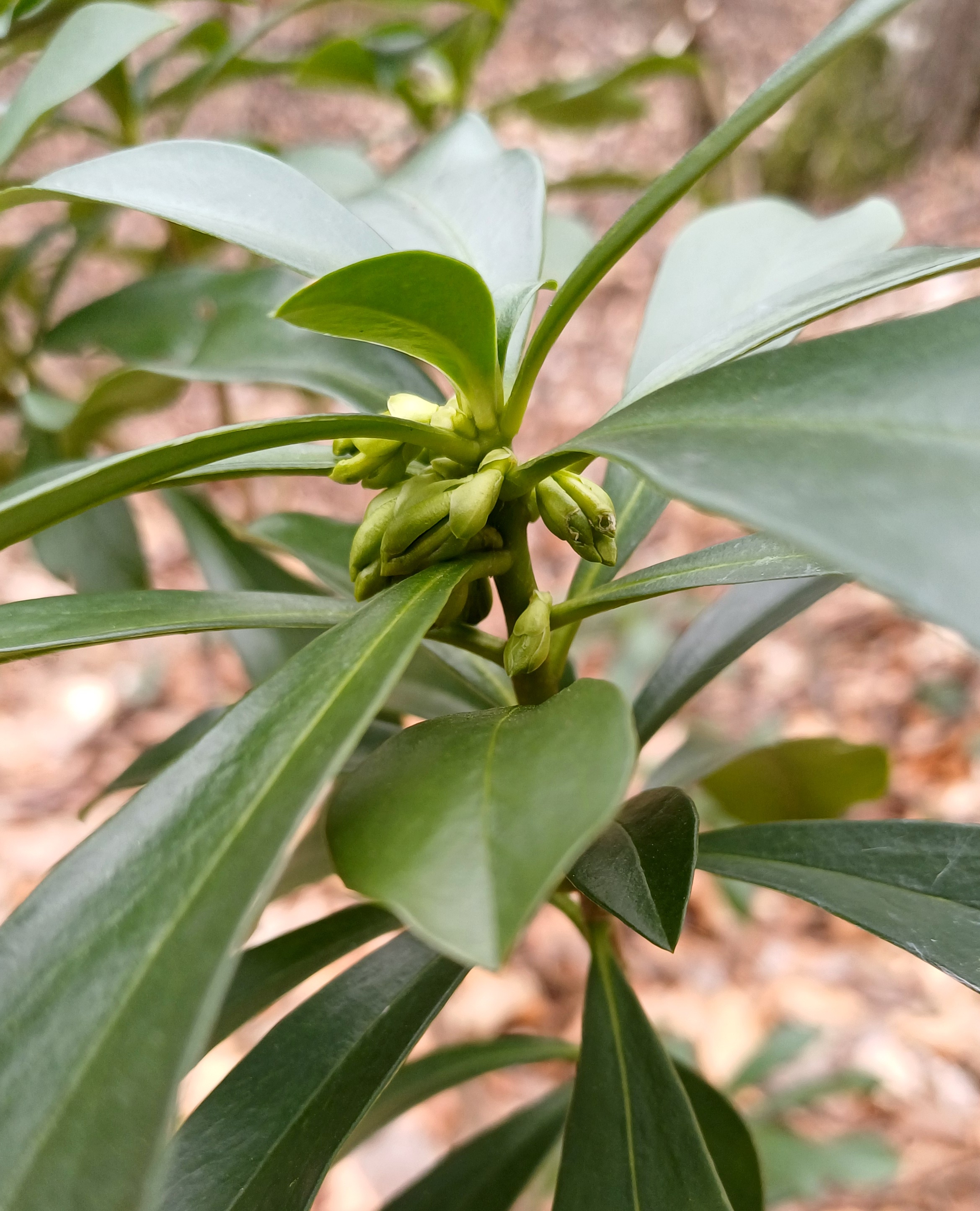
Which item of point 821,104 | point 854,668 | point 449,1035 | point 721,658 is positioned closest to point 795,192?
point 821,104

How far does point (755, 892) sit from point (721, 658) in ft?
3.50

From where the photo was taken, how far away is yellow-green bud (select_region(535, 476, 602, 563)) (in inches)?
15.4

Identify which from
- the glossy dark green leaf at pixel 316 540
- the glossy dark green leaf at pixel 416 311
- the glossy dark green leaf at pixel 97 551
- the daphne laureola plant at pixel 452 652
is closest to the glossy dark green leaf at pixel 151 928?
the daphne laureola plant at pixel 452 652

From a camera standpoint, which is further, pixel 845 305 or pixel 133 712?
pixel 133 712

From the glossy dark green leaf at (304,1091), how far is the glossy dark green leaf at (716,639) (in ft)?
0.65

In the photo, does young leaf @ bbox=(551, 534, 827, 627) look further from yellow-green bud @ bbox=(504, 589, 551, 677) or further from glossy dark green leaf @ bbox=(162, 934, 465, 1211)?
glossy dark green leaf @ bbox=(162, 934, 465, 1211)

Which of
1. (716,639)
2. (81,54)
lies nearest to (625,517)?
(716,639)

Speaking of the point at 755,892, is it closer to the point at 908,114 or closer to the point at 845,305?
the point at 845,305

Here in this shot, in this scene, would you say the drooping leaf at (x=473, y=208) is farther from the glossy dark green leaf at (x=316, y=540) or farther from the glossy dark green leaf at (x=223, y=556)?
the glossy dark green leaf at (x=223, y=556)

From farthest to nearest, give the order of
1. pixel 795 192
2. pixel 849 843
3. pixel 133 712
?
pixel 795 192 < pixel 133 712 < pixel 849 843

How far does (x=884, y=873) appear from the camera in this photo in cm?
46

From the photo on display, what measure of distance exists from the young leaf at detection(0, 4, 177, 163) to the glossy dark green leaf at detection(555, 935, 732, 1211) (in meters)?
0.60

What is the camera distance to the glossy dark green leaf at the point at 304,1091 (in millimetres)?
407

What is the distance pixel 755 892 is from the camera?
4.80 ft
